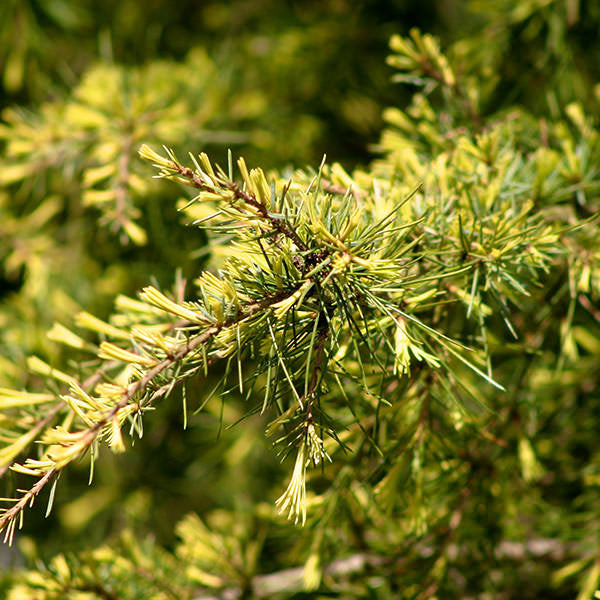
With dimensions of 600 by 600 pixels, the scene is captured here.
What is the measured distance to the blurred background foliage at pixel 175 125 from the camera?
1.00m

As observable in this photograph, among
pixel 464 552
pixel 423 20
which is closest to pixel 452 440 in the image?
pixel 464 552

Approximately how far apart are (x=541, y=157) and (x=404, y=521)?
0.50 m

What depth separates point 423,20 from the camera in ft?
5.20

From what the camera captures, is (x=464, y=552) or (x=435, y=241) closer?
(x=435, y=241)

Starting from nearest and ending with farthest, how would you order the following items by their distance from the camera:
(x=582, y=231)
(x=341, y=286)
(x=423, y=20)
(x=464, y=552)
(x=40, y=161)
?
(x=341, y=286) → (x=582, y=231) → (x=464, y=552) → (x=40, y=161) → (x=423, y=20)

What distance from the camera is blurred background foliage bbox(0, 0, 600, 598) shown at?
39.4 inches

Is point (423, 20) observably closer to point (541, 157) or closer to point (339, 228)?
point (541, 157)

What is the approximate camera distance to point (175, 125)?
1.07 m

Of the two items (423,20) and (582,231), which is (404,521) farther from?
(423,20)

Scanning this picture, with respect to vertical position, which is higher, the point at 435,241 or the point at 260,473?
the point at 435,241

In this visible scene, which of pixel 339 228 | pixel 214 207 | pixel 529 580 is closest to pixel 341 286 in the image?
pixel 339 228

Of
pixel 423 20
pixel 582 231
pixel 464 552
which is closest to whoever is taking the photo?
pixel 582 231

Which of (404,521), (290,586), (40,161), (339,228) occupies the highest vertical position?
(40,161)

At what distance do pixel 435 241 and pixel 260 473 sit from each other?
1.30 m
